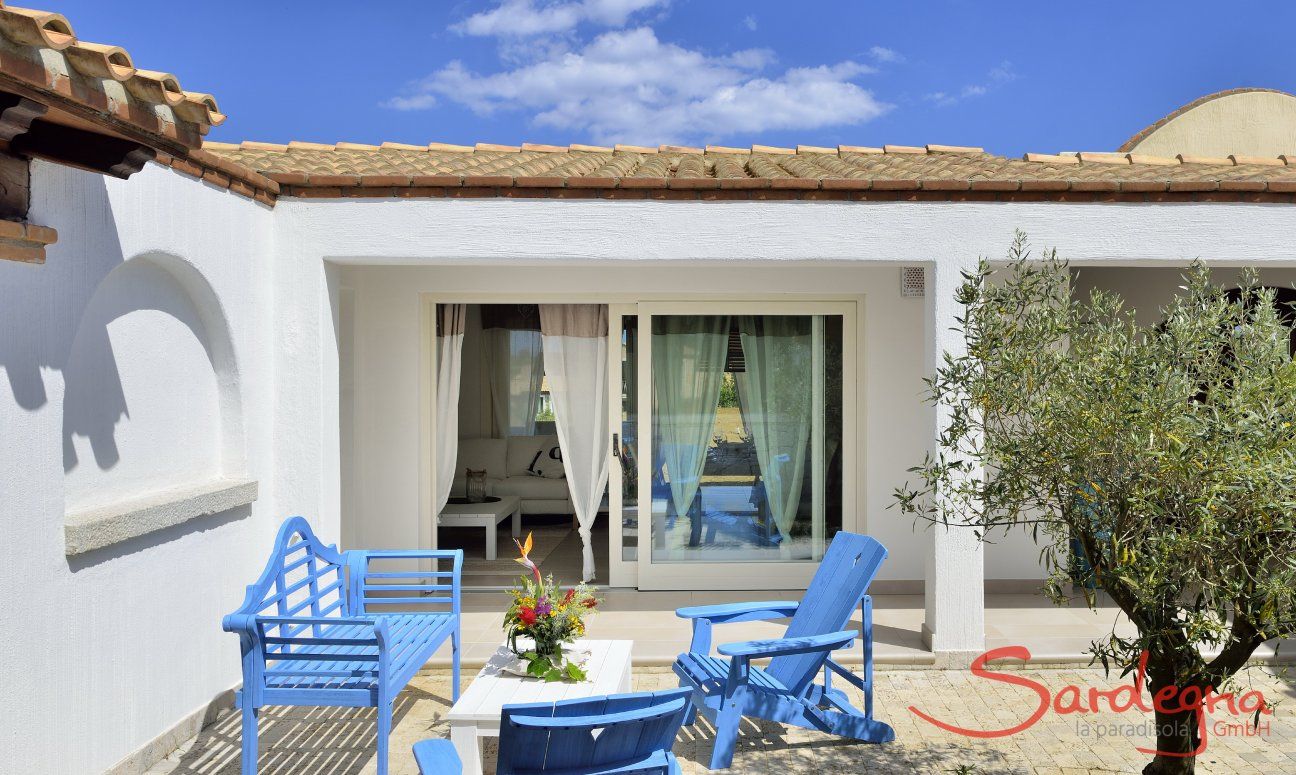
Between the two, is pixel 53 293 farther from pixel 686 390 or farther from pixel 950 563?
pixel 950 563

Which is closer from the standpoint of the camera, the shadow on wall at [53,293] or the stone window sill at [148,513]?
the shadow on wall at [53,293]

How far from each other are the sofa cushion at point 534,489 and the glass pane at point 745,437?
11.0 ft

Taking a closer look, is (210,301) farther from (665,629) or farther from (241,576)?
(665,629)

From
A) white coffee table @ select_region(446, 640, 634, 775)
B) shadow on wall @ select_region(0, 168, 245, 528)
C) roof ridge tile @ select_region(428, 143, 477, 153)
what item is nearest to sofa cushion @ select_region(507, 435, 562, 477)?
roof ridge tile @ select_region(428, 143, 477, 153)

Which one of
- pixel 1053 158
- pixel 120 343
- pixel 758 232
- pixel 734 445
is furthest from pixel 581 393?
pixel 1053 158

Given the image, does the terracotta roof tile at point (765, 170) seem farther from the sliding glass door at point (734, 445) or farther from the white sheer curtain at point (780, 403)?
the white sheer curtain at point (780, 403)

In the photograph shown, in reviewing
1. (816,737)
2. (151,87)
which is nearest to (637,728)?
(816,737)

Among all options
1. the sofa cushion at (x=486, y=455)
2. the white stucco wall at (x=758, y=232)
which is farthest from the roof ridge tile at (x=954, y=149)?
the sofa cushion at (x=486, y=455)

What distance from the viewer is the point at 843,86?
65.5 meters

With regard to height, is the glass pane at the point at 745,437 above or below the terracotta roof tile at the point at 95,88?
below

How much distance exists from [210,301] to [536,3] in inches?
1646

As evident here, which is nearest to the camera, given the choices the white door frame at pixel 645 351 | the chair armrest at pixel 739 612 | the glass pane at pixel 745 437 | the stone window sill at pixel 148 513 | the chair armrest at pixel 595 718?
the chair armrest at pixel 595 718

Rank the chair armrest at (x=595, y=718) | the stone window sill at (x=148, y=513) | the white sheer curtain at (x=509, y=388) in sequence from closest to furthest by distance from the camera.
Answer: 1. the chair armrest at (x=595, y=718)
2. the stone window sill at (x=148, y=513)
3. the white sheer curtain at (x=509, y=388)

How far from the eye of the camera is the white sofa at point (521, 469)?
427 inches
